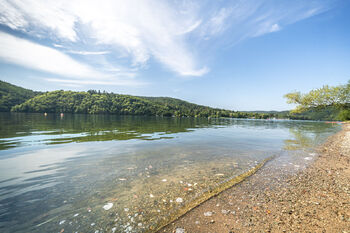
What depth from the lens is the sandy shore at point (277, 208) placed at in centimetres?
396

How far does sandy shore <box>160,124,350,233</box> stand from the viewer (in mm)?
3955

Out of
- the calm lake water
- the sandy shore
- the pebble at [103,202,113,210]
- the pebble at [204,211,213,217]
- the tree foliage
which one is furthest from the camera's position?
the tree foliage

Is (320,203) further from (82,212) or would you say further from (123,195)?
(82,212)

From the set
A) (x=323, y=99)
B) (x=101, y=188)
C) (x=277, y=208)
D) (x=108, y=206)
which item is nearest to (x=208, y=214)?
(x=277, y=208)

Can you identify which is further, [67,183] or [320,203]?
[67,183]

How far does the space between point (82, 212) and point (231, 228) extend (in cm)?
472

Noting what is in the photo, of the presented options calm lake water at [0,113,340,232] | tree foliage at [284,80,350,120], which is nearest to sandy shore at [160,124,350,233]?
calm lake water at [0,113,340,232]

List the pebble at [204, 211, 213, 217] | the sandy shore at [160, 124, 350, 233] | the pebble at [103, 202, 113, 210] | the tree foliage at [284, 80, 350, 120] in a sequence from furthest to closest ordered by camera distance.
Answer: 1. the tree foliage at [284, 80, 350, 120]
2. the pebble at [103, 202, 113, 210]
3. the pebble at [204, 211, 213, 217]
4. the sandy shore at [160, 124, 350, 233]

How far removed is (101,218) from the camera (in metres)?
4.47

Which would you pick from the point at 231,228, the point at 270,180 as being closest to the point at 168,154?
the point at 270,180

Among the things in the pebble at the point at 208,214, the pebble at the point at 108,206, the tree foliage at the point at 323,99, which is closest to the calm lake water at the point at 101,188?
the pebble at the point at 108,206

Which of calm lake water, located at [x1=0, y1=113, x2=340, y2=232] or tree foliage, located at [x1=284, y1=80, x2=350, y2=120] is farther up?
tree foliage, located at [x1=284, y1=80, x2=350, y2=120]

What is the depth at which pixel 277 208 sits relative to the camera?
4793 mm

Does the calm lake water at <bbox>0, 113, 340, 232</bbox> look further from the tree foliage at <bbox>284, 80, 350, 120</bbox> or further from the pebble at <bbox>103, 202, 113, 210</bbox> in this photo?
the tree foliage at <bbox>284, 80, 350, 120</bbox>
